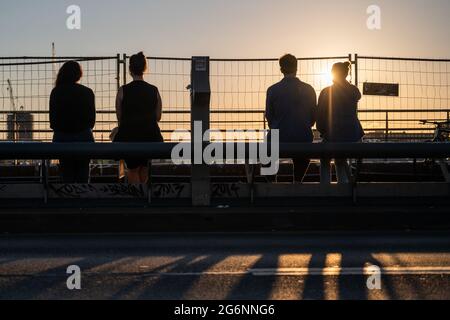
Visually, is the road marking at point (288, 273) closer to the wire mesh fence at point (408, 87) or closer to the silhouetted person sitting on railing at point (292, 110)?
the silhouetted person sitting on railing at point (292, 110)

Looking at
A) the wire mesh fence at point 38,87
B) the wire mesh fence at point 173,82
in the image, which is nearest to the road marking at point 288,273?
the wire mesh fence at point 173,82

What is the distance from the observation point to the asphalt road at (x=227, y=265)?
6.27m

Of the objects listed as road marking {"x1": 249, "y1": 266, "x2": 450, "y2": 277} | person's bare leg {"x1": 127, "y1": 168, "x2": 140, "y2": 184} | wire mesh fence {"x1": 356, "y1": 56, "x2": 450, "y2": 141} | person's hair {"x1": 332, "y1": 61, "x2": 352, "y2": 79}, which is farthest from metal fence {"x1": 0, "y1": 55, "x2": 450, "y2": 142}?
road marking {"x1": 249, "y1": 266, "x2": 450, "y2": 277}

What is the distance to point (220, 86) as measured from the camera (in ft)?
47.3

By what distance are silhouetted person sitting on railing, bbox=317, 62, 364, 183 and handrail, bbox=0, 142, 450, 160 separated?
37.9 inches

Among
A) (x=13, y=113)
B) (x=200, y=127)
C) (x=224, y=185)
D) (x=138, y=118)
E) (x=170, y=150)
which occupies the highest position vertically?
(x=13, y=113)

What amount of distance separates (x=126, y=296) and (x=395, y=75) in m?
10.5

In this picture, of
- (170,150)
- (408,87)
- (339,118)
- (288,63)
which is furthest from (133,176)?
(408,87)

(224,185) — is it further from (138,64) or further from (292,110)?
(138,64)

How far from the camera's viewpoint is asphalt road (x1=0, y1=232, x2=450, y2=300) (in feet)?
20.6

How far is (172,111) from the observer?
1504 centimetres

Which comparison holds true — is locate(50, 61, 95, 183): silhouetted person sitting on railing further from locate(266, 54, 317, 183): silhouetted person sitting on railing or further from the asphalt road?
locate(266, 54, 317, 183): silhouetted person sitting on railing

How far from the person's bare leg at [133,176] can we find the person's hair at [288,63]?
2.22m

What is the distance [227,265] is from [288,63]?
3.98 meters
